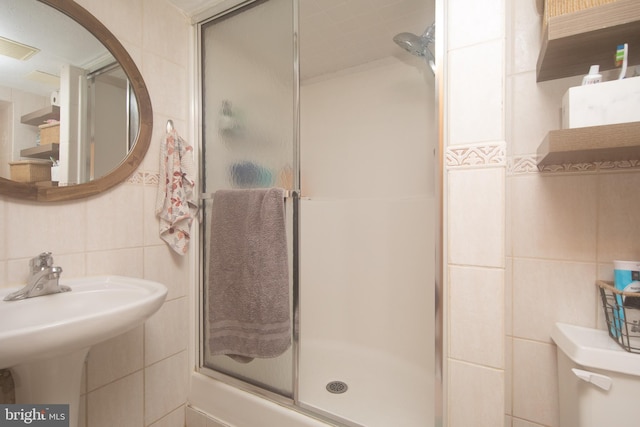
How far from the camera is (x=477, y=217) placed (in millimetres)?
760

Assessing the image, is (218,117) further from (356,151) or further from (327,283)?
(327,283)

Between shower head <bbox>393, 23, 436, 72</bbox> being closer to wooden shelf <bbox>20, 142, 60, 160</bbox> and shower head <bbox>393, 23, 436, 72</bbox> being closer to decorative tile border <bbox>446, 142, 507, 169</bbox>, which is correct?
decorative tile border <bbox>446, 142, 507, 169</bbox>

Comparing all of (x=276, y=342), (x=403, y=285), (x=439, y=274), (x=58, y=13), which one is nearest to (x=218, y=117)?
(x=58, y=13)

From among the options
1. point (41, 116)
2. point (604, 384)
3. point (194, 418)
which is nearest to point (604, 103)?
point (604, 384)

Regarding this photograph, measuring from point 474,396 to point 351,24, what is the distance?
1.65 m

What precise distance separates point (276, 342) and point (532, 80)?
4.19 feet

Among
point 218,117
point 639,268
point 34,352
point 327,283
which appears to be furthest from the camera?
point 327,283

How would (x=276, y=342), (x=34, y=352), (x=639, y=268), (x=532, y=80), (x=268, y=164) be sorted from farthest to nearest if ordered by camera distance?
(x=268, y=164) < (x=276, y=342) < (x=532, y=80) < (x=639, y=268) < (x=34, y=352)

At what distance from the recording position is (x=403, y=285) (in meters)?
1.61

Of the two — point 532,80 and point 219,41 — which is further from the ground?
point 219,41

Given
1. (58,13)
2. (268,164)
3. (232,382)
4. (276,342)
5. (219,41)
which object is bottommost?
(232,382)

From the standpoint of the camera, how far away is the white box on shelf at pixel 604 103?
24.8 inches

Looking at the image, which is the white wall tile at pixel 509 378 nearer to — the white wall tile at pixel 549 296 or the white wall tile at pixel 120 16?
the white wall tile at pixel 549 296

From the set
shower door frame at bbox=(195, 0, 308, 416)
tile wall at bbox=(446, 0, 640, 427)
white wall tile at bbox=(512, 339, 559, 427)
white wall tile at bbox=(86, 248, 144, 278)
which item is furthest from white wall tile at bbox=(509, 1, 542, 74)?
A: white wall tile at bbox=(86, 248, 144, 278)
